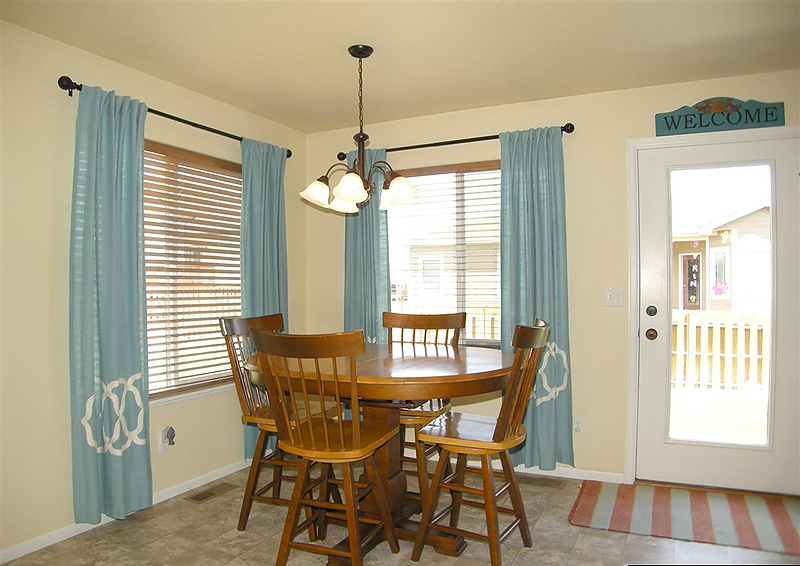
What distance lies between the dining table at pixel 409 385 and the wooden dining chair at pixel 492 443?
0.11 m

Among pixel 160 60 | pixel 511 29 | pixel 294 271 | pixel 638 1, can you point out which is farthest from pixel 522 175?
→ pixel 160 60

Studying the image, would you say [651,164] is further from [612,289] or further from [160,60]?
[160,60]

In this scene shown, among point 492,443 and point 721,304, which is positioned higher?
point 721,304

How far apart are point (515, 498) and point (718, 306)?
1734 millimetres

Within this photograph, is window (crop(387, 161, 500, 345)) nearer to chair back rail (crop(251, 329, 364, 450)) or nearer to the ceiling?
the ceiling

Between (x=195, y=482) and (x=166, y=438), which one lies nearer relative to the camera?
(x=166, y=438)

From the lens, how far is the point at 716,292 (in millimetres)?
3258

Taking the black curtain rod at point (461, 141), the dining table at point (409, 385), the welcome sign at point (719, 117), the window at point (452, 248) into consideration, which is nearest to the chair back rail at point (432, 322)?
the dining table at point (409, 385)

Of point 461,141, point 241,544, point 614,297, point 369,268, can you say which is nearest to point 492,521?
point 241,544

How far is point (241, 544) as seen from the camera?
8.79 ft

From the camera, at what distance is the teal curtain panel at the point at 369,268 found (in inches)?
161

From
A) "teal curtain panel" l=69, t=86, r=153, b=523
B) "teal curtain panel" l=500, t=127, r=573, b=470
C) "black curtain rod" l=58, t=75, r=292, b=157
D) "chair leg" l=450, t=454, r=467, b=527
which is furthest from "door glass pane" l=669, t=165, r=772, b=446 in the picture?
"teal curtain panel" l=69, t=86, r=153, b=523

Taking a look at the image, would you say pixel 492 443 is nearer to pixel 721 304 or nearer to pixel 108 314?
pixel 721 304

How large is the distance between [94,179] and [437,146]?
7.30ft
